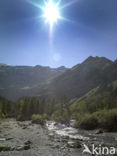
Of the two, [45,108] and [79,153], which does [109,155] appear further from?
[45,108]

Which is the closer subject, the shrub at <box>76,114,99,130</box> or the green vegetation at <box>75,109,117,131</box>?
the green vegetation at <box>75,109,117,131</box>

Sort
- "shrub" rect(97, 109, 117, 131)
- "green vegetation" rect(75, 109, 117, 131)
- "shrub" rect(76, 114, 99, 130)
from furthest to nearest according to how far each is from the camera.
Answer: "shrub" rect(76, 114, 99, 130)
"green vegetation" rect(75, 109, 117, 131)
"shrub" rect(97, 109, 117, 131)

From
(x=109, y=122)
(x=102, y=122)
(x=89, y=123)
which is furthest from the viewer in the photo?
(x=89, y=123)

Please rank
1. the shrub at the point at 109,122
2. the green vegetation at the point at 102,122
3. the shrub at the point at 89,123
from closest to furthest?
1. the shrub at the point at 109,122
2. the green vegetation at the point at 102,122
3. the shrub at the point at 89,123

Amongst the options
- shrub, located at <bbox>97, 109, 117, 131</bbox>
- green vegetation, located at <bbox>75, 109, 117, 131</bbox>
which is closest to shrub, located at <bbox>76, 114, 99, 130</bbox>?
green vegetation, located at <bbox>75, 109, 117, 131</bbox>

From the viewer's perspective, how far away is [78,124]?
4497 centimetres

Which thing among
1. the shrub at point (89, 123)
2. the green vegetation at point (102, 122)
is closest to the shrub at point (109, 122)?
the green vegetation at point (102, 122)

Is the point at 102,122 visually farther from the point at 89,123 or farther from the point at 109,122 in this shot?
the point at 89,123

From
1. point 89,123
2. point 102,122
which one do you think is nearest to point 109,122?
point 102,122

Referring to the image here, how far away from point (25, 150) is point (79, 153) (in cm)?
684

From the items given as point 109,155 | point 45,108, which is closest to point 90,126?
point 109,155

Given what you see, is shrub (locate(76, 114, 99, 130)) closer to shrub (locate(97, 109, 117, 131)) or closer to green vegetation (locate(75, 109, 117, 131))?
green vegetation (locate(75, 109, 117, 131))

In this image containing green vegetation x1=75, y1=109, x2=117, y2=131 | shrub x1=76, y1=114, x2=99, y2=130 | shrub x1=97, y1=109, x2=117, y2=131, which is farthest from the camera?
shrub x1=76, y1=114, x2=99, y2=130

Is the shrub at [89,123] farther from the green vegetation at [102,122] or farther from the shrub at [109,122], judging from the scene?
the shrub at [109,122]
